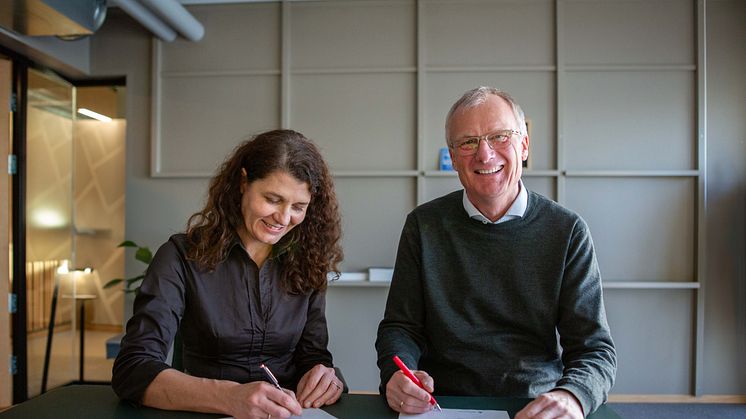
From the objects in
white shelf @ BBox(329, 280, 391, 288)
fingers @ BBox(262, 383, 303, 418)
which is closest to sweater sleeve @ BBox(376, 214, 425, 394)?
fingers @ BBox(262, 383, 303, 418)

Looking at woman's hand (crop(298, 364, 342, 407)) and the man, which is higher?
the man

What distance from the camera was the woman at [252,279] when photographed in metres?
1.47

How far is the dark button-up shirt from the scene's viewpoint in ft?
4.82

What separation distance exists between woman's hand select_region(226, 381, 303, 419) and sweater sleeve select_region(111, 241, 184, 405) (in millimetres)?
223

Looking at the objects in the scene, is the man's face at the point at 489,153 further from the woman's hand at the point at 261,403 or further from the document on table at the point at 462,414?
the woman's hand at the point at 261,403

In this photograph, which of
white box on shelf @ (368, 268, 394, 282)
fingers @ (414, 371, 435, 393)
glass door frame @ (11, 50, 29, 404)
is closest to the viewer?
fingers @ (414, 371, 435, 393)

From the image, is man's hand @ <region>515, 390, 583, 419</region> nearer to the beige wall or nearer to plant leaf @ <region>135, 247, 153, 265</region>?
plant leaf @ <region>135, 247, 153, 265</region>

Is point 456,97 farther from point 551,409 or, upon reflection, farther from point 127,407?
point 127,407

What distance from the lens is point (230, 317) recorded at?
156cm

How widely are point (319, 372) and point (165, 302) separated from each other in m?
0.43

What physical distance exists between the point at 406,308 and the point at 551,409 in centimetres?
55

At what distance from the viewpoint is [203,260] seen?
1.54 m

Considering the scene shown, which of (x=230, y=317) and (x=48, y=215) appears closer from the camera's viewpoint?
(x=230, y=317)

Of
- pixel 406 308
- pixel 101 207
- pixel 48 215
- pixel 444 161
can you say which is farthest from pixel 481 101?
pixel 101 207
